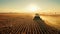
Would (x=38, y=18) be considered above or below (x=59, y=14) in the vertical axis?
below

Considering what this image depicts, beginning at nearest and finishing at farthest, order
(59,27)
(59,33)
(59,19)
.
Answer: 1. (59,33)
2. (59,27)
3. (59,19)

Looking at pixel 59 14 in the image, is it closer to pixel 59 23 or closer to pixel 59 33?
pixel 59 23

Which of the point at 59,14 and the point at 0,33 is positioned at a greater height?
the point at 59,14

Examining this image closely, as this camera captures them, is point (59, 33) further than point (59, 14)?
No

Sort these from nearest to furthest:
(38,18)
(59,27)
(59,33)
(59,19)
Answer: (59,33) < (59,27) < (59,19) < (38,18)

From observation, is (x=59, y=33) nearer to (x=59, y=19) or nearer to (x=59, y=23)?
(x=59, y=23)

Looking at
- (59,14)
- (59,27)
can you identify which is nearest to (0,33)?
(59,27)

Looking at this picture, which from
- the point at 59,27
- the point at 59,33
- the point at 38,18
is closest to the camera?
the point at 59,33

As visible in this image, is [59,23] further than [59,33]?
Yes

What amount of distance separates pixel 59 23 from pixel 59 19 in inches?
33.2

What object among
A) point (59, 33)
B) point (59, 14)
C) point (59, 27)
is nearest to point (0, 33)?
point (59, 33)

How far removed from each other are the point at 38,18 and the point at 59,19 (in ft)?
44.0

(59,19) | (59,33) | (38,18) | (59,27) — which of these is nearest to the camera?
(59,33)

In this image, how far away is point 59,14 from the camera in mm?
12516
